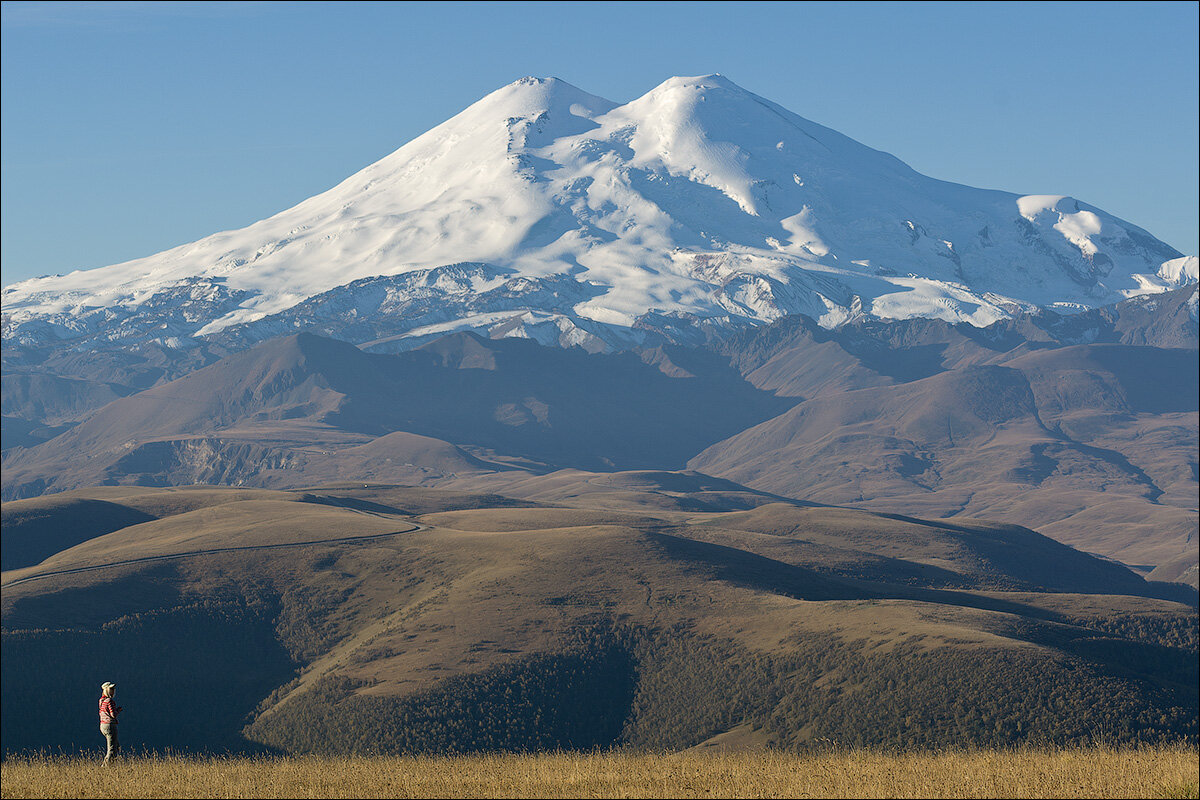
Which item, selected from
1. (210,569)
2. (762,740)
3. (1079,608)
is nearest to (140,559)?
(210,569)

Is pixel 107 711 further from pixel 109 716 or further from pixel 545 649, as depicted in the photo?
pixel 545 649

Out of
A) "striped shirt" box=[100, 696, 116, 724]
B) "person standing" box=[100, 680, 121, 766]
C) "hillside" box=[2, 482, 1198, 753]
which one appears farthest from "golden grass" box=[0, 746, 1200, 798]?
"hillside" box=[2, 482, 1198, 753]

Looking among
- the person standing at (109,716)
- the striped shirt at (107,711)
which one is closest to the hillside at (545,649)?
the person standing at (109,716)

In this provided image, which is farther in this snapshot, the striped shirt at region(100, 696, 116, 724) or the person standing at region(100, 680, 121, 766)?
the striped shirt at region(100, 696, 116, 724)

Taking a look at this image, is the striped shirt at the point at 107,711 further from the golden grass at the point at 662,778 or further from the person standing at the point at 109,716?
the golden grass at the point at 662,778

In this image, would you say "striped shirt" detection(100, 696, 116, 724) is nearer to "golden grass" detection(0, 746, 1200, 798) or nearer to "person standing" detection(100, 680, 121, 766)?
"person standing" detection(100, 680, 121, 766)
